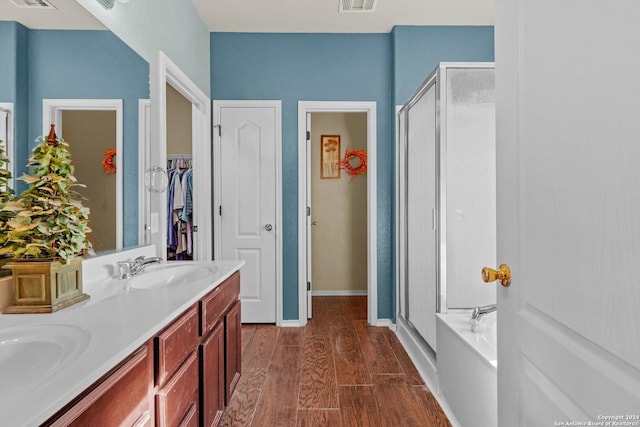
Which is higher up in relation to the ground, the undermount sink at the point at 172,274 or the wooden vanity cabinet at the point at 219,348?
the undermount sink at the point at 172,274

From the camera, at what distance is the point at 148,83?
2250 millimetres

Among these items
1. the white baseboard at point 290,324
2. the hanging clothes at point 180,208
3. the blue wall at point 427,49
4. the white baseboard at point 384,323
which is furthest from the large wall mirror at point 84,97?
the white baseboard at point 384,323

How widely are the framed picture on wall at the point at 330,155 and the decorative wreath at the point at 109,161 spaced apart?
329cm

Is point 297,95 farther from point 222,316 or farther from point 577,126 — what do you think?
point 577,126

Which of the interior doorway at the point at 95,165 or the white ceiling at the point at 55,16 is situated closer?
the white ceiling at the point at 55,16

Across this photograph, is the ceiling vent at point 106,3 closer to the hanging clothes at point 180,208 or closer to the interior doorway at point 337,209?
the hanging clothes at point 180,208

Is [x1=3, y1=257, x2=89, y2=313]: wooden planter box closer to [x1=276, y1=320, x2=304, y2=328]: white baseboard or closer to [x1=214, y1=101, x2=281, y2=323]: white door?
[x1=214, y1=101, x2=281, y2=323]: white door

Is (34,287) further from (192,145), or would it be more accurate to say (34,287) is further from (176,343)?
(192,145)

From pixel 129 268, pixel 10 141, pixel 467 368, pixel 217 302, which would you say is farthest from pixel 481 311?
pixel 10 141

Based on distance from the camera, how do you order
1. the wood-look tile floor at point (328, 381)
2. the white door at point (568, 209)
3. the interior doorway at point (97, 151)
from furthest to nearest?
1. the wood-look tile floor at point (328, 381)
2. the interior doorway at point (97, 151)
3. the white door at point (568, 209)

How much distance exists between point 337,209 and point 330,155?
2.32ft

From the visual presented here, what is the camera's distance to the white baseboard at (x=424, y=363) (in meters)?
2.12

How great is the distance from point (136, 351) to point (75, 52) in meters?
1.32

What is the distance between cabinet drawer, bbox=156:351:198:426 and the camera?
116 cm
